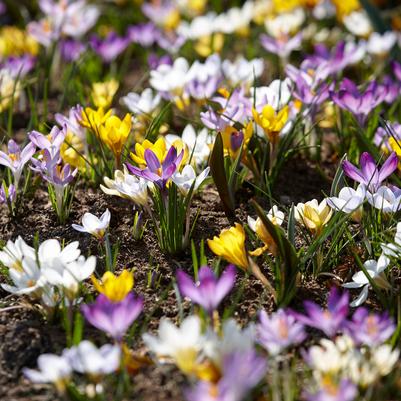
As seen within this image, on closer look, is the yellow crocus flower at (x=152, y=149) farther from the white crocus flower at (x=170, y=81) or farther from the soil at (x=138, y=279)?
the white crocus flower at (x=170, y=81)

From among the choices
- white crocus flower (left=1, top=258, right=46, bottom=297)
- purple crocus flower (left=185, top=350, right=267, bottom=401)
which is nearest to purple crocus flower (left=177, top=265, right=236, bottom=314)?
purple crocus flower (left=185, top=350, right=267, bottom=401)

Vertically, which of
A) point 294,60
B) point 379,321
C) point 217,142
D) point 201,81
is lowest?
point 379,321

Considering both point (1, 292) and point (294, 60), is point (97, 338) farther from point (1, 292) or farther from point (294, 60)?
point (294, 60)

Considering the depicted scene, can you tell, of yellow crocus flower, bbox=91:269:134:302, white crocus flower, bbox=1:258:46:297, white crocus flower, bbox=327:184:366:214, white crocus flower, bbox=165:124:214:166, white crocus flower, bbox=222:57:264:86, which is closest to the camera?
yellow crocus flower, bbox=91:269:134:302

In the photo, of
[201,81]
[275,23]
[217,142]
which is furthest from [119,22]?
[217,142]

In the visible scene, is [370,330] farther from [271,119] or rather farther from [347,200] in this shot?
[271,119]

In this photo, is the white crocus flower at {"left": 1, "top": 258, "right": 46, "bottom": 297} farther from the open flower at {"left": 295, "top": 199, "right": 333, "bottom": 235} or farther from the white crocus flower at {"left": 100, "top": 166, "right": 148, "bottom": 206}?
the open flower at {"left": 295, "top": 199, "right": 333, "bottom": 235}

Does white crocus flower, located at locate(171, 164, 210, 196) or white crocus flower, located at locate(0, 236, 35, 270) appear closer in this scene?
white crocus flower, located at locate(0, 236, 35, 270)
